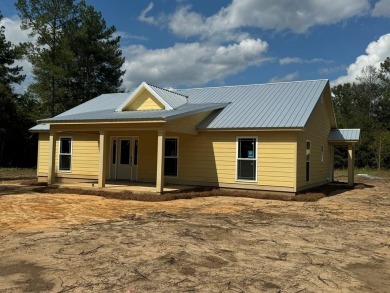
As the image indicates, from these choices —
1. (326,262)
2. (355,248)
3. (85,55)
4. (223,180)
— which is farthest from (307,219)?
(85,55)

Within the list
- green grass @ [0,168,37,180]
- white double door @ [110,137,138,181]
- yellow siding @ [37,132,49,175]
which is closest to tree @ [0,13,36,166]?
green grass @ [0,168,37,180]

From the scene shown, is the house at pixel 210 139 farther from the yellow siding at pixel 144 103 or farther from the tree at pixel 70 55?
the tree at pixel 70 55

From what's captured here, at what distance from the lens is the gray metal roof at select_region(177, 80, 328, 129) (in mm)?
15578

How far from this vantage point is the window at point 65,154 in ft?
67.9

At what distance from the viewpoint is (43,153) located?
21781 mm

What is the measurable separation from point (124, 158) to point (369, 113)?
45.0 metres

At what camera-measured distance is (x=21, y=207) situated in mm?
11422

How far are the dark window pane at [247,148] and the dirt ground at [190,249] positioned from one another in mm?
4267

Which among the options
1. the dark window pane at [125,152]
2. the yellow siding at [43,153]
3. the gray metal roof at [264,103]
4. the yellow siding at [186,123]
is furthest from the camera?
the yellow siding at [43,153]

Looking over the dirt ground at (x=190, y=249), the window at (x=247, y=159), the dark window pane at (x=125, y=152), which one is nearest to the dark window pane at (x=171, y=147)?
the dark window pane at (x=125, y=152)

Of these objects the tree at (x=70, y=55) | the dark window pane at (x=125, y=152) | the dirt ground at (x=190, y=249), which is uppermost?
the tree at (x=70, y=55)

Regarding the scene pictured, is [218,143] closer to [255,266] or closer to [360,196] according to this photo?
[360,196]

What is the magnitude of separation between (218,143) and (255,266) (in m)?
11.1

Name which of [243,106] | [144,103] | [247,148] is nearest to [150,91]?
[144,103]
